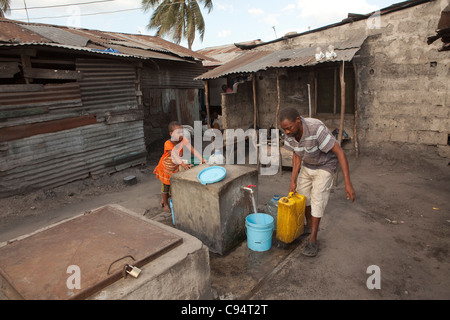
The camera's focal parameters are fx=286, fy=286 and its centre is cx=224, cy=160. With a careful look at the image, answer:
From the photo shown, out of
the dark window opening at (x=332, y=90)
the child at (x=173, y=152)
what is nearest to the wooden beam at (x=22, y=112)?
the child at (x=173, y=152)

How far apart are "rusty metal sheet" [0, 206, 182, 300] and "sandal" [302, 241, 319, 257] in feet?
5.88

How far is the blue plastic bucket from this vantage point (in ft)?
12.0

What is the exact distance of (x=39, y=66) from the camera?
6.47 meters

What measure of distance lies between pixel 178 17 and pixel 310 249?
1870 cm

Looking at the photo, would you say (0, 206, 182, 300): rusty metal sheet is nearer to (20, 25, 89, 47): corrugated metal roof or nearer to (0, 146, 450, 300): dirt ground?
(0, 146, 450, 300): dirt ground

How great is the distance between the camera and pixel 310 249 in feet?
12.1

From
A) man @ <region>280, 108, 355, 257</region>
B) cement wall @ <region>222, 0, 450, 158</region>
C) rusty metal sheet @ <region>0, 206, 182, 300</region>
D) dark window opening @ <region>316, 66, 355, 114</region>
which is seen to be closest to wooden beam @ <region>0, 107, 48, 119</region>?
rusty metal sheet @ <region>0, 206, 182, 300</region>

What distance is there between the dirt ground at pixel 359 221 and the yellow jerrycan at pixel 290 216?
22 centimetres

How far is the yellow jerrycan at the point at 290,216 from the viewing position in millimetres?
3700

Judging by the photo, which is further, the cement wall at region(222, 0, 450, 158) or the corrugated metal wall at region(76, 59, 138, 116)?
the corrugated metal wall at region(76, 59, 138, 116)

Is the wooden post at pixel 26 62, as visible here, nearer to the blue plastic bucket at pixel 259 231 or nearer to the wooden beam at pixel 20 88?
the wooden beam at pixel 20 88

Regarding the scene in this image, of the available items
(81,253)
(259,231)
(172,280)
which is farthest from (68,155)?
(172,280)
